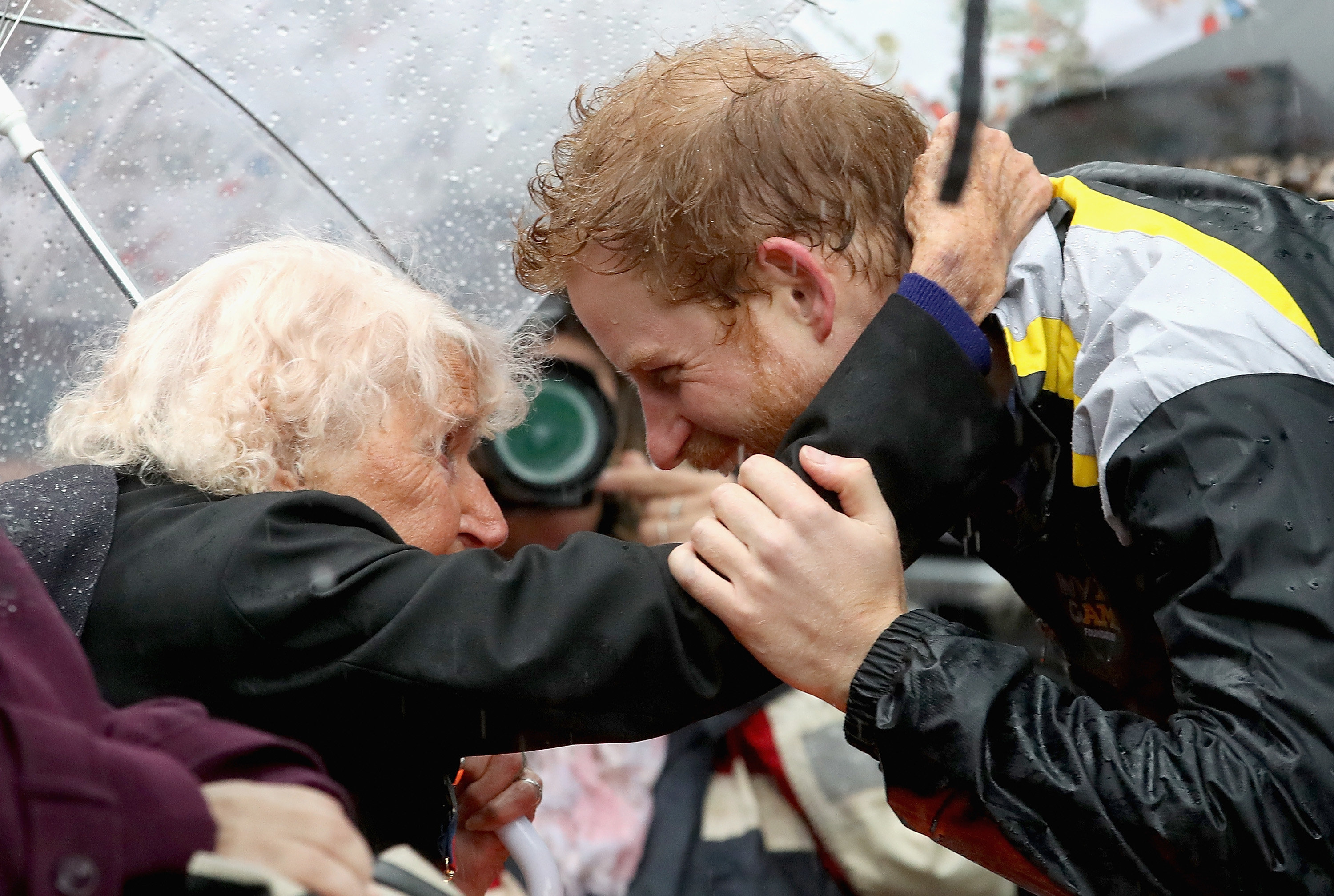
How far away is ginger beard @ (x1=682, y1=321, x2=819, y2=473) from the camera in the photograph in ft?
6.27

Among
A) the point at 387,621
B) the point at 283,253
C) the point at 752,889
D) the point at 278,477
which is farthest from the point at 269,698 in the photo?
the point at 752,889

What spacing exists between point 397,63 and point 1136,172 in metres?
1.40

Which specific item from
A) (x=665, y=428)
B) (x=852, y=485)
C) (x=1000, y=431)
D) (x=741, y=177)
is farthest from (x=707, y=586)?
(x=741, y=177)

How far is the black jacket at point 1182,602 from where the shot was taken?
1.29 meters

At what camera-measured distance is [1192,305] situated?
1500 millimetres

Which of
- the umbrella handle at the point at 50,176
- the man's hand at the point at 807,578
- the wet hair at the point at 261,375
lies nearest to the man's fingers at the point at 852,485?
the man's hand at the point at 807,578

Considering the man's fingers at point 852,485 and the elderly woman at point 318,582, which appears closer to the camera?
the elderly woman at point 318,582

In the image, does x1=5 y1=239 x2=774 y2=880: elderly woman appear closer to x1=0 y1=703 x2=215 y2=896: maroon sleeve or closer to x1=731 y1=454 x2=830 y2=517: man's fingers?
x1=731 y1=454 x2=830 y2=517: man's fingers

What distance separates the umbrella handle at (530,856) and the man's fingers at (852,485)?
2.56ft

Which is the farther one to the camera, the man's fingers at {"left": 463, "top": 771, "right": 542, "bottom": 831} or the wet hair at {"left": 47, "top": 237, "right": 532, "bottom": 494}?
the man's fingers at {"left": 463, "top": 771, "right": 542, "bottom": 831}

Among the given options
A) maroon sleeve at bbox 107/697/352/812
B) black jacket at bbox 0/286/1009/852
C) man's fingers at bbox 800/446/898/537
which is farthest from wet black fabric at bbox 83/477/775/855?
maroon sleeve at bbox 107/697/352/812

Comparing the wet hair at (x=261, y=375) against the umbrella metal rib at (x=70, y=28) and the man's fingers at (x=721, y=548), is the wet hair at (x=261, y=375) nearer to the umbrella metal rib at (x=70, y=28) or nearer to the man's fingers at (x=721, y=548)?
the man's fingers at (x=721, y=548)

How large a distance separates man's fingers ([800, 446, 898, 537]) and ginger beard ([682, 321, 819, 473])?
33 cm

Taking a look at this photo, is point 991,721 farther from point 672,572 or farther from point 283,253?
point 283,253
